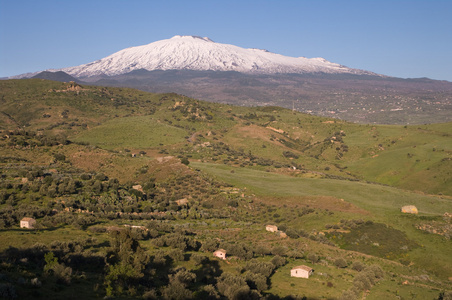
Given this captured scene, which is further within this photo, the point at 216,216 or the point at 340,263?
the point at 216,216

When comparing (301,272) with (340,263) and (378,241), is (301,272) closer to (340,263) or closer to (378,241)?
(340,263)

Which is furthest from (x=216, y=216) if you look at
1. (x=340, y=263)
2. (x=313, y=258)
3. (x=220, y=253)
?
(x=340, y=263)

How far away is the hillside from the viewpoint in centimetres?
2672

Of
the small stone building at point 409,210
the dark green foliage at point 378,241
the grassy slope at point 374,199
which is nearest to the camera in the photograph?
the grassy slope at point 374,199

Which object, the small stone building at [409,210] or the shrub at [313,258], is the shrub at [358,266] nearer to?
the shrub at [313,258]

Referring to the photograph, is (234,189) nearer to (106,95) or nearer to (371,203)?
(371,203)

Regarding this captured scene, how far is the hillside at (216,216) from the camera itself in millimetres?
26719

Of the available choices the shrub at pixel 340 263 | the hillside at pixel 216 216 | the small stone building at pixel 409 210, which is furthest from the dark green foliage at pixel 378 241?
the shrub at pixel 340 263

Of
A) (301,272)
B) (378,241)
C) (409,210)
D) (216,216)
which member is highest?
(301,272)

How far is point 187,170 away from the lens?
76.1 metres

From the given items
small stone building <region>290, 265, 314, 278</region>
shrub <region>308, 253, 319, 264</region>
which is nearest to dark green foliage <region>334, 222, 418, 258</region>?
shrub <region>308, 253, 319, 264</region>

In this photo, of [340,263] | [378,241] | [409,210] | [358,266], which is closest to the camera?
[358,266]

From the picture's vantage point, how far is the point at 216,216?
57.5 m

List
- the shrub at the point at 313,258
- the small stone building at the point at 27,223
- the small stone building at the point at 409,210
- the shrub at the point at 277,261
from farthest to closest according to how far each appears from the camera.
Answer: the small stone building at the point at 409,210, the shrub at the point at 313,258, the shrub at the point at 277,261, the small stone building at the point at 27,223
